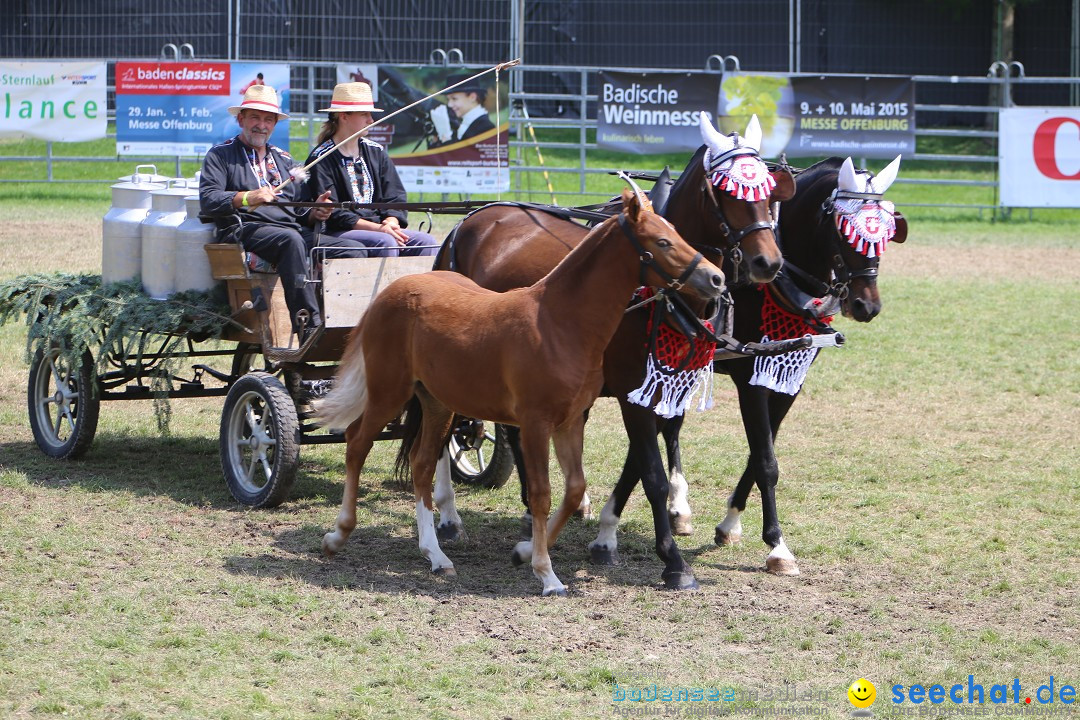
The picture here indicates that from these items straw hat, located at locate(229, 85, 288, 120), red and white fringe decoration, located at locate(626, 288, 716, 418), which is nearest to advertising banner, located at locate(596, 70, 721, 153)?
straw hat, located at locate(229, 85, 288, 120)

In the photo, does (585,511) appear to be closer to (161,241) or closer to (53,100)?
(161,241)

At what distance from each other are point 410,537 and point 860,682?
8.92ft

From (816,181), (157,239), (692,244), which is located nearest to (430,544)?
(692,244)

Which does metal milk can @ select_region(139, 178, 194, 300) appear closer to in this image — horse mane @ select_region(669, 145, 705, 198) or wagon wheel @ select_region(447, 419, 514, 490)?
wagon wheel @ select_region(447, 419, 514, 490)

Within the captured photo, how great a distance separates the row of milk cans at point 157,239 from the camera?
7.05 m

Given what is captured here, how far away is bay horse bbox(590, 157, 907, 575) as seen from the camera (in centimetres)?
574

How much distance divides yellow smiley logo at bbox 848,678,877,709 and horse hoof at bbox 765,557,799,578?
5.15ft

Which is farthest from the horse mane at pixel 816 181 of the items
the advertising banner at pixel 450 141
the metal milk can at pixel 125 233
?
the advertising banner at pixel 450 141

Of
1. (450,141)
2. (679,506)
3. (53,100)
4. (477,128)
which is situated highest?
(53,100)

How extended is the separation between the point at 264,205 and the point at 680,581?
301 centimetres

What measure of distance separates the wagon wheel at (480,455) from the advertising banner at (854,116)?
37.7 ft

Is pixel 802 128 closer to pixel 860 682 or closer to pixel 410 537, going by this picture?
pixel 410 537

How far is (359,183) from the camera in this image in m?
7.24

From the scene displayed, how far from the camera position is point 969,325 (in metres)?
11.7
